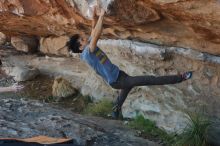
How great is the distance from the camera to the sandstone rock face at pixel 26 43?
39.5 ft

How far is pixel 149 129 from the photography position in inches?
328

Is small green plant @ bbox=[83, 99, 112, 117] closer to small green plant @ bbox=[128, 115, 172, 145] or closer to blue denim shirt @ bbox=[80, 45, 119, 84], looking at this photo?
small green plant @ bbox=[128, 115, 172, 145]

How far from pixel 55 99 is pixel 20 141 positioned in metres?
4.04

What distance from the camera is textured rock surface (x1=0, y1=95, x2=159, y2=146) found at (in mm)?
7277

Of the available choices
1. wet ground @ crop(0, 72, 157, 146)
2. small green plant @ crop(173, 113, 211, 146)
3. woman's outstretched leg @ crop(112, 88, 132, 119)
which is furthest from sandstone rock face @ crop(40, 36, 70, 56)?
small green plant @ crop(173, 113, 211, 146)

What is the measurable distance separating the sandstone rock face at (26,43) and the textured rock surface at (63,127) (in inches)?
136

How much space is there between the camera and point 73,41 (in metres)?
11.0

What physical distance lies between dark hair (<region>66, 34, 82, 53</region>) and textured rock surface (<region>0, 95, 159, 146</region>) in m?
2.42

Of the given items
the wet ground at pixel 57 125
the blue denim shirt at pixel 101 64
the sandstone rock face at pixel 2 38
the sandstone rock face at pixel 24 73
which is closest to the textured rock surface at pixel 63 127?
the wet ground at pixel 57 125

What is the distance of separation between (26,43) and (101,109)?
12.2 ft

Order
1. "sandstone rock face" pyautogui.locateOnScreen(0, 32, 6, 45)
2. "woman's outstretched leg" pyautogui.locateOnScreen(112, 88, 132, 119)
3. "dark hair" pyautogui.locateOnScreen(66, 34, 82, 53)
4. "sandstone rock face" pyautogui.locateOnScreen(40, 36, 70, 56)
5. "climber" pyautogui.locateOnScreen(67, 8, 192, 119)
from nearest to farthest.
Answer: "climber" pyautogui.locateOnScreen(67, 8, 192, 119) < "woman's outstretched leg" pyautogui.locateOnScreen(112, 88, 132, 119) < "dark hair" pyautogui.locateOnScreen(66, 34, 82, 53) < "sandstone rock face" pyautogui.locateOnScreen(40, 36, 70, 56) < "sandstone rock face" pyautogui.locateOnScreen(0, 32, 6, 45)

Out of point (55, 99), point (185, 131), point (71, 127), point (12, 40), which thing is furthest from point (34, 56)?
point (185, 131)

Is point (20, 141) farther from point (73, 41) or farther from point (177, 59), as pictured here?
point (73, 41)

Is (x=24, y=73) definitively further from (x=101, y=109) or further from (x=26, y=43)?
(x=101, y=109)
